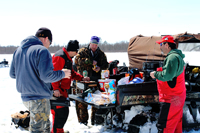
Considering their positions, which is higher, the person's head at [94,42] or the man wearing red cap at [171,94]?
the person's head at [94,42]

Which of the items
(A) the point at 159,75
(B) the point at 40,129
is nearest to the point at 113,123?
(A) the point at 159,75

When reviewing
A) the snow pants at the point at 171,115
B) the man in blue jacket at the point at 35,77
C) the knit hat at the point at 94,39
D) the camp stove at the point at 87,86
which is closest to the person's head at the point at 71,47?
the camp stove at the point at 87,86

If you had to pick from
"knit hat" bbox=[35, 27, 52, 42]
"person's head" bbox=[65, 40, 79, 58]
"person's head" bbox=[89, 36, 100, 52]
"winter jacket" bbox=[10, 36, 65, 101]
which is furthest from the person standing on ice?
"winter jacket" bbox=[10, 36, 65, 101]

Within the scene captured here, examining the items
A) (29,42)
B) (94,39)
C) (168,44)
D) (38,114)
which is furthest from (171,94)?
(94,39)

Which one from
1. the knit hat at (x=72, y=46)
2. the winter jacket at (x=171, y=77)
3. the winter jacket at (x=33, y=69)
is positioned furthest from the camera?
the knit hat at (x=72, y=46)

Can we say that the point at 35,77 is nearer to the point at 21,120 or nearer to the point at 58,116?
the point at 58,116

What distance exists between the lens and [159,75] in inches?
109

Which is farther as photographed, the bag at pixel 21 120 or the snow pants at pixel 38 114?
the bag at pixel 21 120

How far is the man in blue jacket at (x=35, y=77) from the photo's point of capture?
2.21 metres

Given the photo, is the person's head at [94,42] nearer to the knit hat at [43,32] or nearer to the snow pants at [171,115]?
the knit hat at [43,32]

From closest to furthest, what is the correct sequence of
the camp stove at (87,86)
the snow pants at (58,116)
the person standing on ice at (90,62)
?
the snow pants at (58,116)
the camp stove at (87,86)
the person standing on ice at (90,62)

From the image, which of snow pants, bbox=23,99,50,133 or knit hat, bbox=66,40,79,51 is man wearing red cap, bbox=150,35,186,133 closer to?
knit hat, bbox=66,40,79,51

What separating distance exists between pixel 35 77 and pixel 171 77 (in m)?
1.89

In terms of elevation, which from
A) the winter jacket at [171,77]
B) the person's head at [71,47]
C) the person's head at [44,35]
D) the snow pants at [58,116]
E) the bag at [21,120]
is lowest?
Answer: the bag at [21,120]
